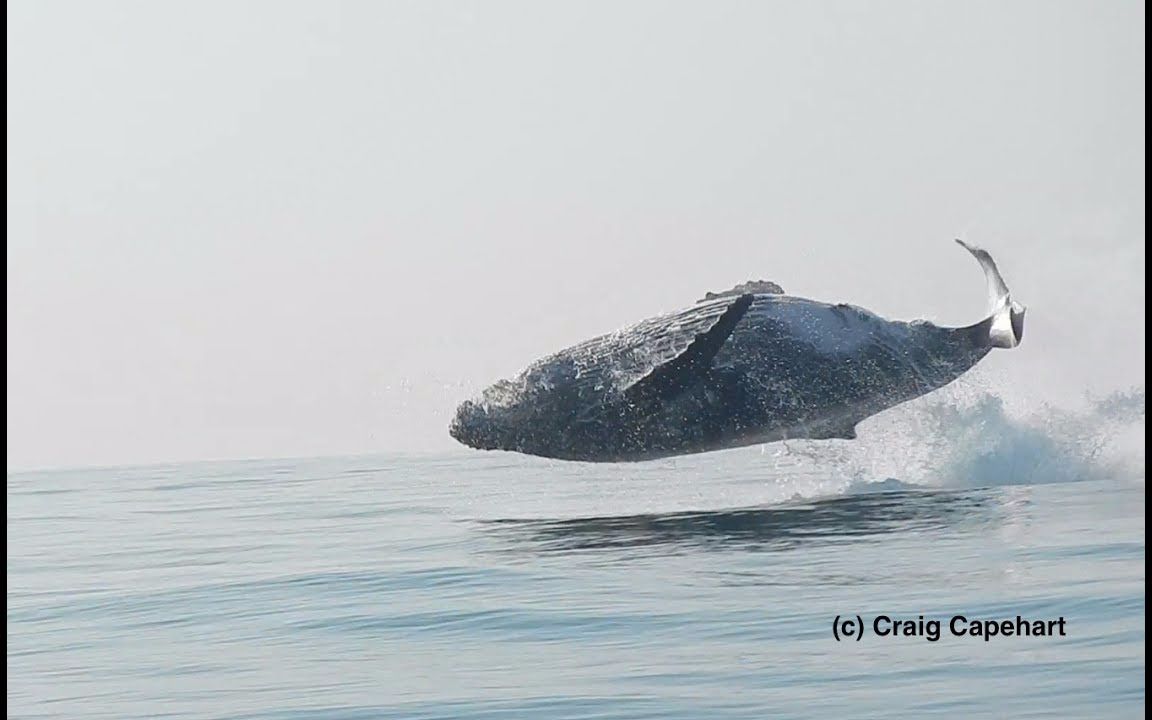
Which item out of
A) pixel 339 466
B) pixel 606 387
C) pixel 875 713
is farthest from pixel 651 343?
pixel 339 466

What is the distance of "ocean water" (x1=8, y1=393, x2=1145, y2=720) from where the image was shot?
12227 millimetres

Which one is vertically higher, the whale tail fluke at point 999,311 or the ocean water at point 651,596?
the whale tail fluke at point 999,311

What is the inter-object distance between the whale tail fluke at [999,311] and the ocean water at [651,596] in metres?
2.10

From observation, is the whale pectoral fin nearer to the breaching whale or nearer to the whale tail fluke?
the breaching whale

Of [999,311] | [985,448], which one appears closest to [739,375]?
[999,311]

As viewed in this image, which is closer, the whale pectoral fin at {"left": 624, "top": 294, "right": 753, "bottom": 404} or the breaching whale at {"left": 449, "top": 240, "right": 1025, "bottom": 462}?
the whale pectoral fin at {"left": 624, "top": 294, "right": 753, "bottom": 404}

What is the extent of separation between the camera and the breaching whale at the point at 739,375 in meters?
19.2

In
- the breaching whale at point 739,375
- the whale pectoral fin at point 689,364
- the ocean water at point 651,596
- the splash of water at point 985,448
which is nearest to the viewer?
the ocean water at point 651,596

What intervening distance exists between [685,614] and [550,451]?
5.58 meters

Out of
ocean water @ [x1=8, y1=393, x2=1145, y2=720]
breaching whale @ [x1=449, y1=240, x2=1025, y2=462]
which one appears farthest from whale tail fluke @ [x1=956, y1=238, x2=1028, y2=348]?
ocean water @ [x1=8, y1=393, x2=1145, y2=720]

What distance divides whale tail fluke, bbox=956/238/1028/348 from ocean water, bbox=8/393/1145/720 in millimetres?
2096

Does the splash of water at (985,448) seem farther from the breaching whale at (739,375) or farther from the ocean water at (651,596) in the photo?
the breaching whale at (739,375)

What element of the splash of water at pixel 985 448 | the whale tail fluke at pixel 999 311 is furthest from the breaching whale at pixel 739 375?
the splash of water at pixel 985 448

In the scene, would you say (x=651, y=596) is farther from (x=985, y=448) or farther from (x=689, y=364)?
(x=985, y=448)
